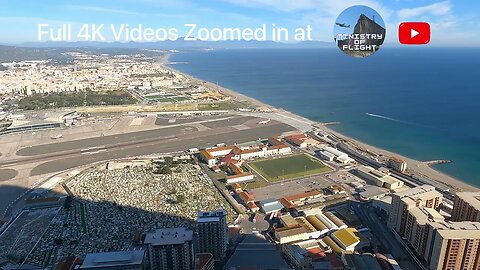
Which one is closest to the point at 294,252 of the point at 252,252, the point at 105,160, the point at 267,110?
the point at 252,252

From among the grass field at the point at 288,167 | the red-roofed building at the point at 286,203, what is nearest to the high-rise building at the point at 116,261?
the red-roofed building at the point at 286,203

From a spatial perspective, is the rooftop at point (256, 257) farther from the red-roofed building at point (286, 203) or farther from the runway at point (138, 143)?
the runway at point (138, 143)

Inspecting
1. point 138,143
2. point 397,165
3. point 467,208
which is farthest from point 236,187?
point 138,143

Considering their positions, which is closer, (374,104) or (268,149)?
(268,149)

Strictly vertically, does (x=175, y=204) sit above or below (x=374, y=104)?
below

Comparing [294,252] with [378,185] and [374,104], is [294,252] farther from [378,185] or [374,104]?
[374,104]

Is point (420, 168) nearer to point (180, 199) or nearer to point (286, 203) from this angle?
point (286, 203)
